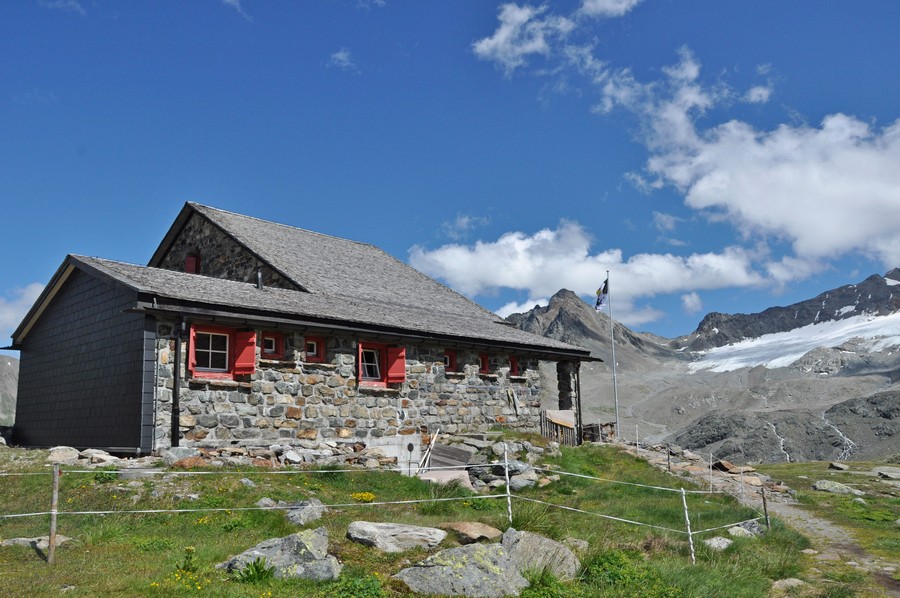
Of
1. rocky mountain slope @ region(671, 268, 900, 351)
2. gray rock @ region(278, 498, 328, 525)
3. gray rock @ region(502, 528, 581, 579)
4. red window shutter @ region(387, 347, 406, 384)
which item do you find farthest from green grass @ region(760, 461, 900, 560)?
rocky mountain slope @ region(671, 268, 900, 351)

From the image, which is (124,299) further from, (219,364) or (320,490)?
(320,490)

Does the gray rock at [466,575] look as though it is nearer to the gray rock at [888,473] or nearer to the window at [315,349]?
the window at [315,349]

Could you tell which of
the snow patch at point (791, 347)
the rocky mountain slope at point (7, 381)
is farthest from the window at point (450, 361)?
the rocky mountain slope at point (7, 381)

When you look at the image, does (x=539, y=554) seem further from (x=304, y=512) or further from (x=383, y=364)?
(x=383, y=364)

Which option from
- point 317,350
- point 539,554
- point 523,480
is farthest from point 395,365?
point 539,554

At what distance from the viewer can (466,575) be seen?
7.99m

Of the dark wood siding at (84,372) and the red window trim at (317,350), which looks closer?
the dark wood siding at (84,372)

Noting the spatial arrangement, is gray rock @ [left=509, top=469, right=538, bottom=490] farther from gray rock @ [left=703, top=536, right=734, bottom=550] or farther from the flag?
the flag

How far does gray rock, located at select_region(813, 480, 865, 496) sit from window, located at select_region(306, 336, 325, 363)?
49.0ft

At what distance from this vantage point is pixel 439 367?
71.8 ft

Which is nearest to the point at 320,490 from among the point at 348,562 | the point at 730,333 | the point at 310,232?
the point at 348,562

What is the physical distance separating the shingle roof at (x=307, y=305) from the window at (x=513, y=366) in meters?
0.69

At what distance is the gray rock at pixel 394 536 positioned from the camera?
925 cm

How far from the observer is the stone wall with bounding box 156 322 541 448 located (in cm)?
1619
